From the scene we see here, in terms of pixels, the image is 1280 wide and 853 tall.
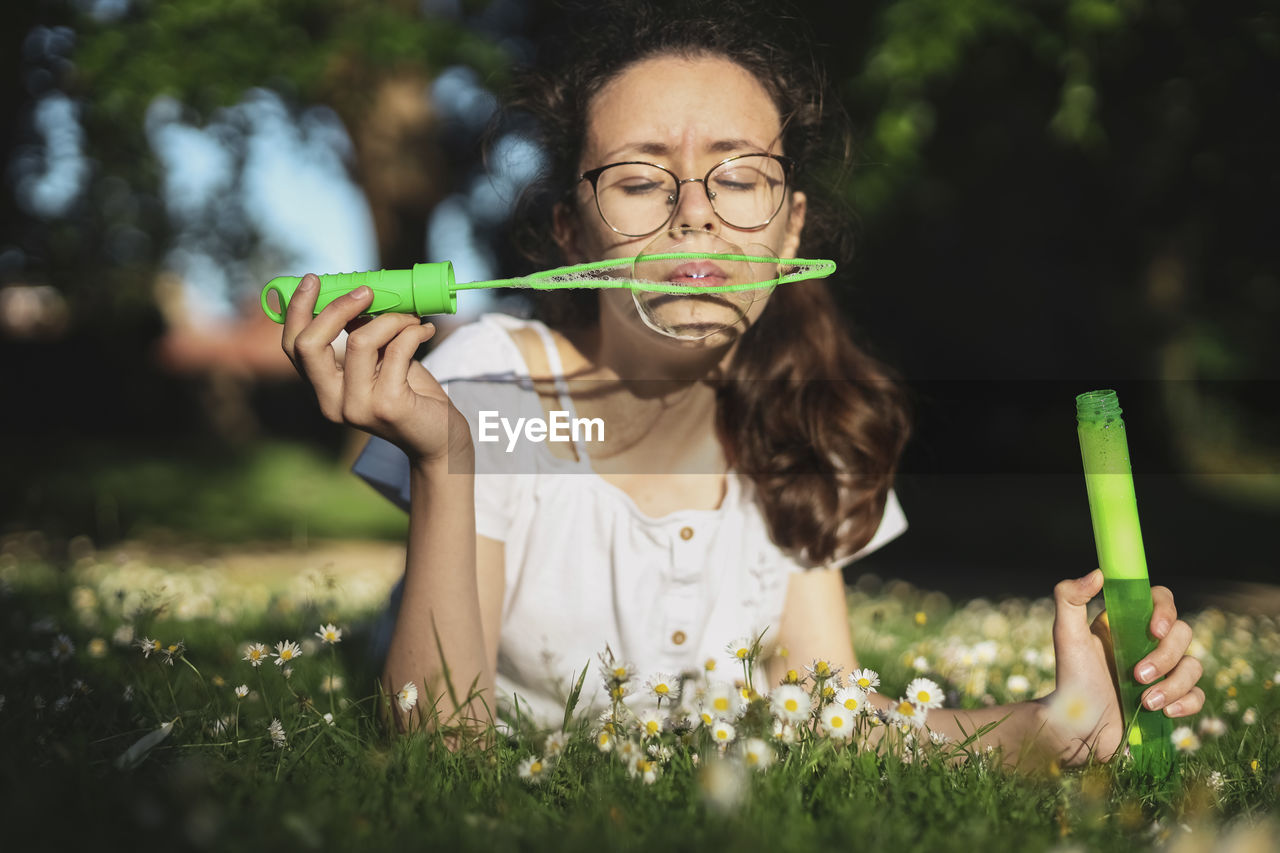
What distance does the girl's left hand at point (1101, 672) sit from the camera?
198 cm

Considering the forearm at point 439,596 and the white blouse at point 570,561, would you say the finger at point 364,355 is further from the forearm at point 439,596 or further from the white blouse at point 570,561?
the white blouse at point 570,561

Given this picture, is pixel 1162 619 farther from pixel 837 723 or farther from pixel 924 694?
pixel 837 723

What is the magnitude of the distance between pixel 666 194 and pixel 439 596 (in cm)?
105

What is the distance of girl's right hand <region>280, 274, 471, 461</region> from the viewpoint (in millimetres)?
1971

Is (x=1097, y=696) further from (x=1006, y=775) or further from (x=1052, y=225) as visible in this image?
(x=1052, y=225)

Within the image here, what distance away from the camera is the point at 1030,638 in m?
3.87

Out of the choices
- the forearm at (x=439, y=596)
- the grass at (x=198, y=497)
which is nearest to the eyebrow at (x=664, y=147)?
the forearm at (x=439, y=596)

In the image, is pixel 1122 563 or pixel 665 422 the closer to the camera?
pixel 1122 563

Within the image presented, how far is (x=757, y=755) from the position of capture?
5.31 ft

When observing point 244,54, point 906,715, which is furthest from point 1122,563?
point 244,54

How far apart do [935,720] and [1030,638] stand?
177 cm

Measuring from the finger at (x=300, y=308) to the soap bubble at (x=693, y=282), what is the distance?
0.67 metres

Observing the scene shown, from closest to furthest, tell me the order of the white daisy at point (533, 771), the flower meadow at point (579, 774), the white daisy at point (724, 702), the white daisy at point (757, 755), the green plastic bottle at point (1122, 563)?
the flower meadow at point (579, 774)
the white daisy at point (757, 755)
the white daisy at point (533, 771)
the white daisy at point (724, 702)
the green plastic bottle at point (1122, 563)

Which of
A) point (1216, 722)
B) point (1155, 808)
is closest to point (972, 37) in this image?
point (1216, 722)
